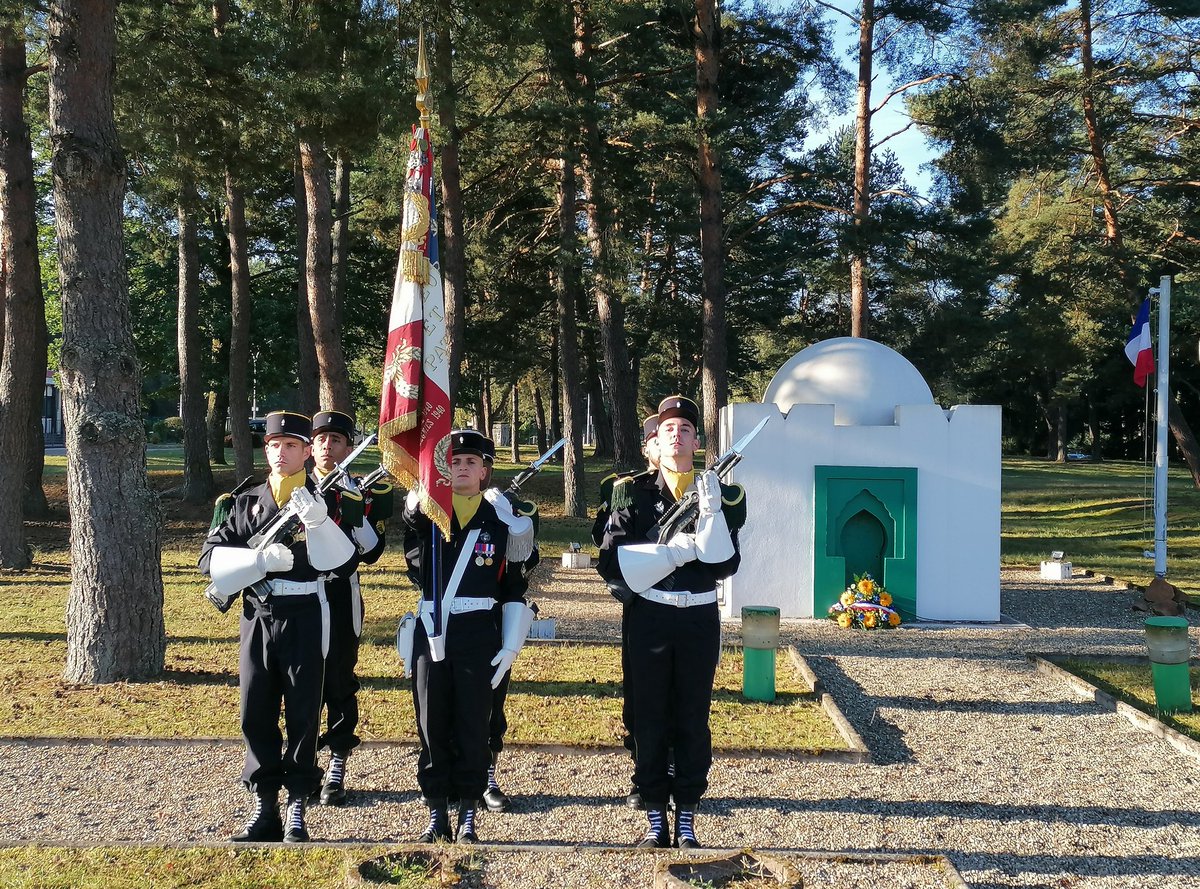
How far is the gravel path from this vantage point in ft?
16.1

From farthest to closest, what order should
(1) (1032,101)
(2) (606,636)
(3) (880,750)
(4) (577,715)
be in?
(1) (1032,101) < (2) (606,636) < (4) (577,715) < (3) (880,750)

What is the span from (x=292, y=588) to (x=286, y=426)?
784 millimetres

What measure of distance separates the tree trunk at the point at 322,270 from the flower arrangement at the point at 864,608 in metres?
6.74

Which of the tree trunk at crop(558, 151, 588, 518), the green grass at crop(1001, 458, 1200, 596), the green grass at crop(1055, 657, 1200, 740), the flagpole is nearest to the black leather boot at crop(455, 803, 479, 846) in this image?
the green grass at crop(1055, 657, 1200, 740)

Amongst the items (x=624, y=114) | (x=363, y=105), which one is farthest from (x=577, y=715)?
(x=624, y=114)

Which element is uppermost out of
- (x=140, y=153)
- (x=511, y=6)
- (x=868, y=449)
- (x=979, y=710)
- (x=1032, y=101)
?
(x=1032, y=101)

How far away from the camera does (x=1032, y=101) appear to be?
22.6m

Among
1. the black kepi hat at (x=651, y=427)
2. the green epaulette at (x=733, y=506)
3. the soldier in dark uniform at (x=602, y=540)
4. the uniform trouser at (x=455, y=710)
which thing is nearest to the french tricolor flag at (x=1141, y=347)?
the black kepi hat at (x=651, y=427)

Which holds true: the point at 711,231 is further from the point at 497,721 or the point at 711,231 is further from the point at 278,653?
the point at 278,653

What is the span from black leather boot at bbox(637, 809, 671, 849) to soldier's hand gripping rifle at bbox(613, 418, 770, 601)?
3.46 ft

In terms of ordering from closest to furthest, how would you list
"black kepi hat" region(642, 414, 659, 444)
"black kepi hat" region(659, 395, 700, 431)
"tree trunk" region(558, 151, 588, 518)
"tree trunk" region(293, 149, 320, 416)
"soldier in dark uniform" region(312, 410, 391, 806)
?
"black kepi hat" region(659, 395, 700, 431) < "black kepi hat" region(642, 414, 659, 444) < "soldier in dark uniform" region(312, 410, 391, 806) < "tree trunk" region(293, 149, 320, 416) < "tree trunk" region(558, 151, 588, 518)

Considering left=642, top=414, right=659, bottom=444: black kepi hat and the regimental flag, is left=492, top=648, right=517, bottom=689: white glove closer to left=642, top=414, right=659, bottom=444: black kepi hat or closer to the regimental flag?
the regimental flag

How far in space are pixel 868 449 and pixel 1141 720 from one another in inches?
192

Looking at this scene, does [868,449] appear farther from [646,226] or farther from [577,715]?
[646,226]
